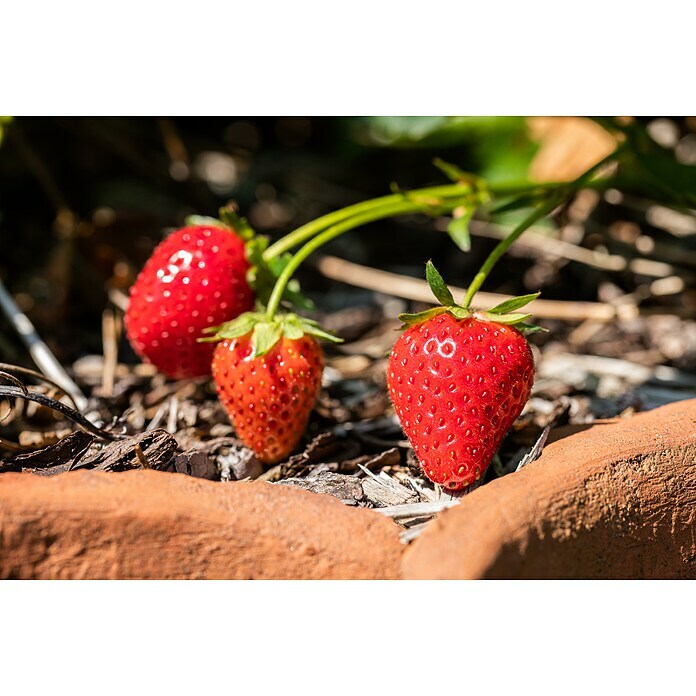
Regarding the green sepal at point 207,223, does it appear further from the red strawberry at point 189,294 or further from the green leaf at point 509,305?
the green leaf at point 509,305

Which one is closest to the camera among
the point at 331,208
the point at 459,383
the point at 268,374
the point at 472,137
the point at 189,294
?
the point at 459,383

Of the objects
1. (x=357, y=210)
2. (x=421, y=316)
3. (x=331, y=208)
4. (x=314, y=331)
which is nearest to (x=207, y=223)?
(x=357, y=210)

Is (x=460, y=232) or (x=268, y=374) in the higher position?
(x=460, y=232)

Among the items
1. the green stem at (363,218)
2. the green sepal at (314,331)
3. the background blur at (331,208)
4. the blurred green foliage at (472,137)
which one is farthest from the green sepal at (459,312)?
the blurred green foliage at (472,137)

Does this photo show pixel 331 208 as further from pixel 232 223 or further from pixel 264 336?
pixel 264 336

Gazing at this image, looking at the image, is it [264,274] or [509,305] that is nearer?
[509,305]

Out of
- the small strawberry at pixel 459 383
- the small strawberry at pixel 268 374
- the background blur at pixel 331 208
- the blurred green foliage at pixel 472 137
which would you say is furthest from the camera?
the blurred green foliage at pixel 472 137

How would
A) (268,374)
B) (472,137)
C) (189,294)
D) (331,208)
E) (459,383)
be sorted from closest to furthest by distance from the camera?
(459,383)
(268,374)
(189,294)
(472,137)
(331,208)

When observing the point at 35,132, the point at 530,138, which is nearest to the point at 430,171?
the point at 530,138

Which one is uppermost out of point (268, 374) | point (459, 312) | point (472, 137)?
point (472, 137)
